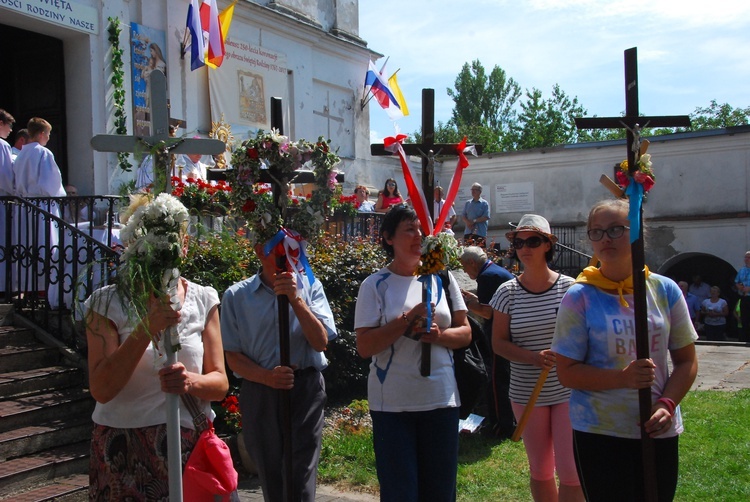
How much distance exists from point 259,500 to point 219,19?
10.3m

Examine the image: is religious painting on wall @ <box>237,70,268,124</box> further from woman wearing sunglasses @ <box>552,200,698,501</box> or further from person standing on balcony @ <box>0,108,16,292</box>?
woman wearing sunglasses @ <box>552,200,698,501</box>

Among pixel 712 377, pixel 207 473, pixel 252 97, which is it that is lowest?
pixel 712 377

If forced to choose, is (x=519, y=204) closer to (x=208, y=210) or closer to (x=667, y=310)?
(x=208, y=210)

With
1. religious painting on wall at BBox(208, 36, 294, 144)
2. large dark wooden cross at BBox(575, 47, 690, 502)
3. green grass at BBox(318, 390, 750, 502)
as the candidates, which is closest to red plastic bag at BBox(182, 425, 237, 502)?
large dark wooden cross at BBox(575, 47, 690, 502)

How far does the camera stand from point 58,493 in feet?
Answer: 19.5

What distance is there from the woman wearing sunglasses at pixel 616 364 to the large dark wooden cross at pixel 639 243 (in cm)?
6

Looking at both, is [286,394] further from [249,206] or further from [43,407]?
[43,407]

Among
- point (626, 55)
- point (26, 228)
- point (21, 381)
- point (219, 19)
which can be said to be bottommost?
point (21, 381)

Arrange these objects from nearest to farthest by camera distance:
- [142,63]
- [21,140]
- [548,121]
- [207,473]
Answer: [207,473]
[21,140]
[142,63]
[548,121]

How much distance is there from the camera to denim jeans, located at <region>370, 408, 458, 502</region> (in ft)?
13.4

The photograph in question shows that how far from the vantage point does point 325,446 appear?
287 inches

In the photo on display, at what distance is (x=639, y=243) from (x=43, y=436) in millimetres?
5373

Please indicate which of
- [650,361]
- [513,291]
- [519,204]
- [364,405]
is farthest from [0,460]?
[519,204]

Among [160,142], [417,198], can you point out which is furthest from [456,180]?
[160,142]
